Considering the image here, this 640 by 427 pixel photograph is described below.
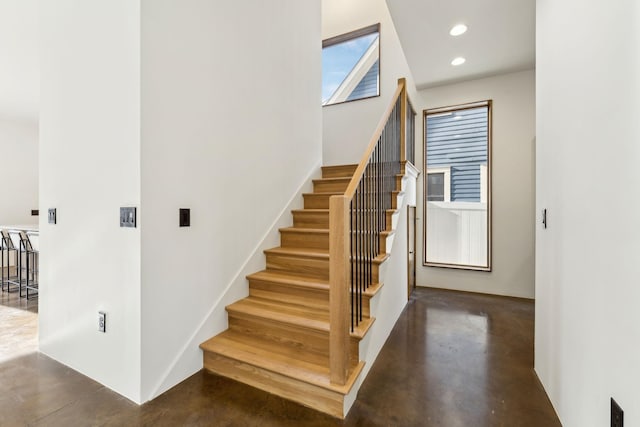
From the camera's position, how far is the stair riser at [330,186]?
11.3ft

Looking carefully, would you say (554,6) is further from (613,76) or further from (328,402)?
(328,402)

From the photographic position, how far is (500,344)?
255 cm

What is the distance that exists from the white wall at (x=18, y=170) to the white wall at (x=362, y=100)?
20.8 feet

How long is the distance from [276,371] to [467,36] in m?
3.64

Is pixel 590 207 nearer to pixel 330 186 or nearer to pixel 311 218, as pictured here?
pixel 311 218

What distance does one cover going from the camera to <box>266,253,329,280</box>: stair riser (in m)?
2.46

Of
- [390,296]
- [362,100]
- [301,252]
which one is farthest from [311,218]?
[362,100]

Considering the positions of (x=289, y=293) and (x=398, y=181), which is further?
(x=398, y=181)

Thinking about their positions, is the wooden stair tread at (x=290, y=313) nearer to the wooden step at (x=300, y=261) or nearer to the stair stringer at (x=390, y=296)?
the stair stringer at (x=390, y=296)

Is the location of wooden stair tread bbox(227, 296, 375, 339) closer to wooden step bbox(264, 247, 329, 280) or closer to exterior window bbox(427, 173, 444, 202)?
wooden step bbox(264, 247, 329, 280)

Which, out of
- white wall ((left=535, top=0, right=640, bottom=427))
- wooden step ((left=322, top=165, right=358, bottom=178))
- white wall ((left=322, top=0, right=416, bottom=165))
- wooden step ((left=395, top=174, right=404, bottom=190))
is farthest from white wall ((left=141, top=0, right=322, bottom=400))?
white wall ((left=535, top=0, right=640, bottom=427))

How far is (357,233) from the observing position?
77.0 inches

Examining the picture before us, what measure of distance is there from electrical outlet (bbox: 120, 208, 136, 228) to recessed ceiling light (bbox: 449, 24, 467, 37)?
3344 mm

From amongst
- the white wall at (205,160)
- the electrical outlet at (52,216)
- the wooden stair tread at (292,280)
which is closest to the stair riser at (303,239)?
the white wall at (205,160)
